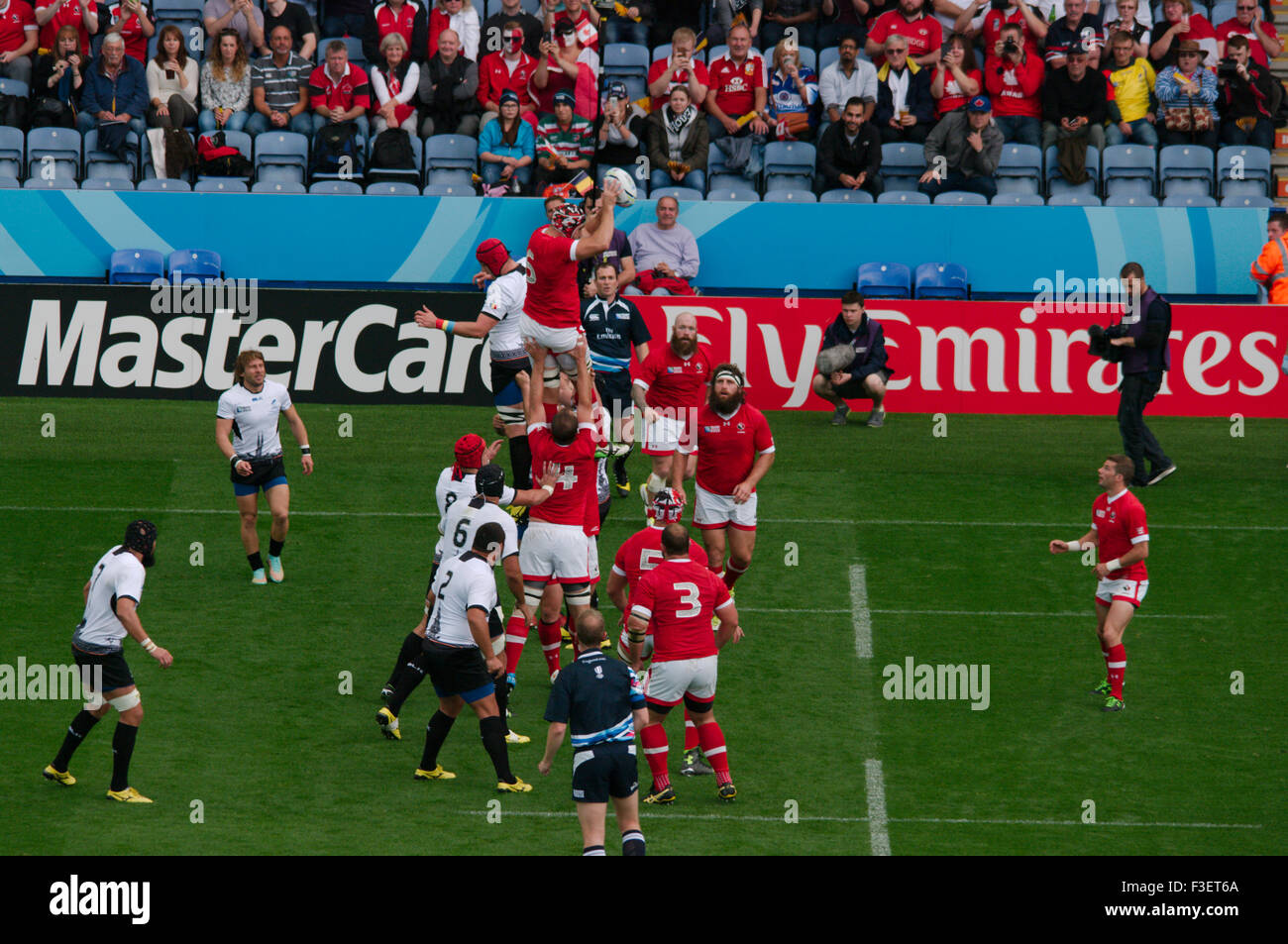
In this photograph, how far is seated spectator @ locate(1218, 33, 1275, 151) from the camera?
26.0 m

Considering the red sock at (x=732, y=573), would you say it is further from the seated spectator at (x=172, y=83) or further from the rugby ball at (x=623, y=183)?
the seated spectator at (x=172, y=83)

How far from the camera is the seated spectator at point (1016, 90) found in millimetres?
25797

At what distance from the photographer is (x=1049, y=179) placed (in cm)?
2575

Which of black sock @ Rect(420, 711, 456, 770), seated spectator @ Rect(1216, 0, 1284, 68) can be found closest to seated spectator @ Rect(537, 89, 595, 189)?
seated spectator @ Rect(1216, 0, 1284, 68)

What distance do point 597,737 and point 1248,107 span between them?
1894 centimetres

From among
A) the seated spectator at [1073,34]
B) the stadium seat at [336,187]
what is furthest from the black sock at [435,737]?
the seated spectator at [1073,34]

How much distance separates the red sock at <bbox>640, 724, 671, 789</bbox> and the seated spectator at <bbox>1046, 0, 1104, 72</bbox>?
16405 mm

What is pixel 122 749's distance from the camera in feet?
40.8

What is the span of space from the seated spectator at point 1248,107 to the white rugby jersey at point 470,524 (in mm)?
16599

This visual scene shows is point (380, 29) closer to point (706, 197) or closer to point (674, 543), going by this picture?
point (706, 197)

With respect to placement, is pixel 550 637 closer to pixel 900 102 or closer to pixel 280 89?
pixel 900 102

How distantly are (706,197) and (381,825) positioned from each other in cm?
1455

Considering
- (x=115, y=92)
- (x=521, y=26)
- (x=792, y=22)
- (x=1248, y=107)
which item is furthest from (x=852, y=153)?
(x=115, y=92)

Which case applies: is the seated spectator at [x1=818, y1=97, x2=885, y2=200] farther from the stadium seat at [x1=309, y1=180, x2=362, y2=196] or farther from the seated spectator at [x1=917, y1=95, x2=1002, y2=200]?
the stadium seat at [x1=309, y1=180, x2=362, y2=196]
